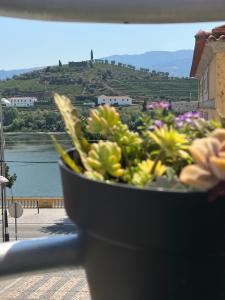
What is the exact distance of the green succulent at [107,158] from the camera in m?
0.41

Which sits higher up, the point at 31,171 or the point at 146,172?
the point at 146,172

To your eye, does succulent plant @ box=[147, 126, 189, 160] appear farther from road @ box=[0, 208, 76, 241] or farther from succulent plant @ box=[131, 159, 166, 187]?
road @ box=[0, 208, 76, 241]

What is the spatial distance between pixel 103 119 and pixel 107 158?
0.06m

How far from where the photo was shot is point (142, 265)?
0.42 m

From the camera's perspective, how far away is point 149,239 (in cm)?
40

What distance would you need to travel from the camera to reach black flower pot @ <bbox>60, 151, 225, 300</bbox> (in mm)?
377

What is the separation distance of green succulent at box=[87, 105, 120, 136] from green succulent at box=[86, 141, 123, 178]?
0.04m

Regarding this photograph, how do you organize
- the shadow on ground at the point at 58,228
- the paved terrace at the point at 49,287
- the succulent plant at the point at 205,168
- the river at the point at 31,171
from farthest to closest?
the river at the point at 31,171 < the shadow on ground at the point at 58,228 < the paved terrace at the point at 49,287 < the succulent plant at the point at 205,168

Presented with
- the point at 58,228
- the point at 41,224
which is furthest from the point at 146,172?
the point at 41,224

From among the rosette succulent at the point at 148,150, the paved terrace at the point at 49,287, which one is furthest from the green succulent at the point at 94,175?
the paved terrace at the point at 49,287

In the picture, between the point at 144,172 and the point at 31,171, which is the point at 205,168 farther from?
the point at 31,171

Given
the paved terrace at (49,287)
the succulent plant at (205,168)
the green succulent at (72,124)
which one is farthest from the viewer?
the paved terrace at (49,287)

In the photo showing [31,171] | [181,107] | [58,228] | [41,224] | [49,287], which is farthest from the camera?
[31,171]

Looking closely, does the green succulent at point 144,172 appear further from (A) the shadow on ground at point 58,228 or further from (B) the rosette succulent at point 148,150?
(A) the shadow on ground at point 58,228
